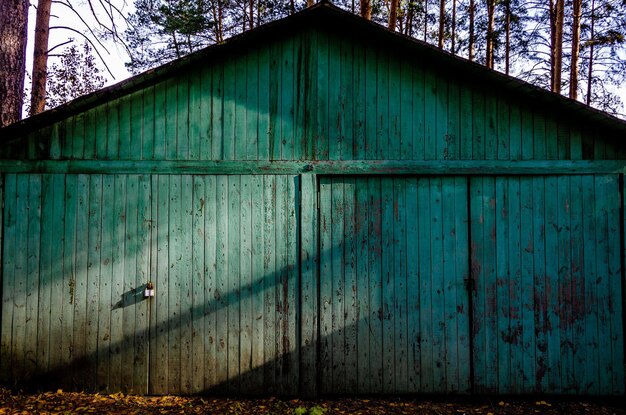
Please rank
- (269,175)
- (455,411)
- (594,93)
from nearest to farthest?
(455,411) → (269,175) → (594,93)

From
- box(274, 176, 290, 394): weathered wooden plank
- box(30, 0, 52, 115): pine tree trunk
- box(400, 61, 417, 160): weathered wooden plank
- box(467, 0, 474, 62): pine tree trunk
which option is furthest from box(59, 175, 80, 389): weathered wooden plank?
box(467, 0, 474, 62): pine tree trunk

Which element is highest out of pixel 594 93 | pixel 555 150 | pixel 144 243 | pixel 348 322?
pixel 594 93

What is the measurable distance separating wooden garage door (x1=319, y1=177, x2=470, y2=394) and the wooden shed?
0.9 inches

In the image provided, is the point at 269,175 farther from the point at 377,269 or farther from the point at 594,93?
the point at 594,93

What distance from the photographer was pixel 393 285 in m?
4.78

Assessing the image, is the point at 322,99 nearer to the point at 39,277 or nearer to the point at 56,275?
the point at 56,275

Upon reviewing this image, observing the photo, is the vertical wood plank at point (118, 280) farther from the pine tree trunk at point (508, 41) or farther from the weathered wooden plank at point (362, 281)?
the pine tree trunk at point (508, 41)

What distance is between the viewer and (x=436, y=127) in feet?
15.9

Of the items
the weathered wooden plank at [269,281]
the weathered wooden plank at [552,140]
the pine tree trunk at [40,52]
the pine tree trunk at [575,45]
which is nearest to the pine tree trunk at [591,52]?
the pine tree trunk at [575,45]

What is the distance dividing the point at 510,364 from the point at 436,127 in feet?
9.16

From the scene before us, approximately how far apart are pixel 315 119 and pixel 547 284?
10.6 feet

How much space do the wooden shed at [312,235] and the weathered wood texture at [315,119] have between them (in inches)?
0.9

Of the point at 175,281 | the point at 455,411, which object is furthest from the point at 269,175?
the point at 455,411

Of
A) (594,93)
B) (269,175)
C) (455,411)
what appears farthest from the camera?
(594,93)
